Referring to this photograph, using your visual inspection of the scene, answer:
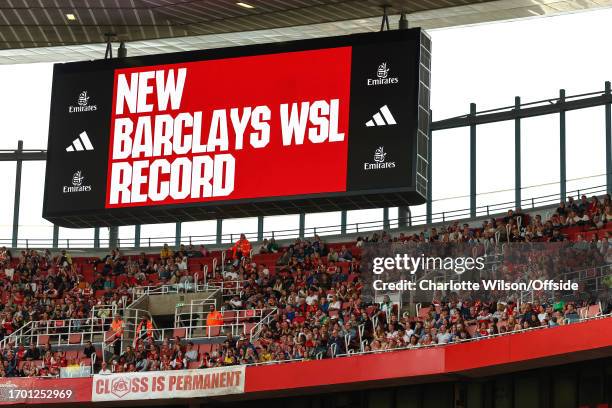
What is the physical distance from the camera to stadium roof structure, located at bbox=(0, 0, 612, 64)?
27.7m

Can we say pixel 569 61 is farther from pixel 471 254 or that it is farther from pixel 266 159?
pixel 471 254

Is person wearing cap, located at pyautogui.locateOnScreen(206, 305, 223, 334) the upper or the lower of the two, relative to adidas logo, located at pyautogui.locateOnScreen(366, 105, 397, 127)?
lower

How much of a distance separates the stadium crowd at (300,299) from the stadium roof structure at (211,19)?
15.3ft

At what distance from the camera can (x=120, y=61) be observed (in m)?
28.3

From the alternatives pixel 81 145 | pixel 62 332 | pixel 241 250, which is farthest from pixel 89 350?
pixel 241 250

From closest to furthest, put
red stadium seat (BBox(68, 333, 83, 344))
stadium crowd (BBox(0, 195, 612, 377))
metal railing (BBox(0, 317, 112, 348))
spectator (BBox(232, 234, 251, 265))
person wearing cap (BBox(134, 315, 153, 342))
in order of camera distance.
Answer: stadium crowd (BBox(0, 195, 612, 377)), person wearing cap (BBox(134, 315, 153, 342)), metal railing (BBox(0, 317, 112, 348)), red stadium seat (BBox(68, 333, 83, 344)), spectator (BBox(232, 234, 251, 265))

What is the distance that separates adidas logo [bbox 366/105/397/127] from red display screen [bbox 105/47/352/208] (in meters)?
0.62

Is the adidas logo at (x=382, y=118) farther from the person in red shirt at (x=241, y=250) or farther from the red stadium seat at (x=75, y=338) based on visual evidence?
the red stadium seat at (x=75, y=338)

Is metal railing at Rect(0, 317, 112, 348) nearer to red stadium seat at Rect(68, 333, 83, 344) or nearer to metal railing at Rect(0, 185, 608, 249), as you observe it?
red stadium seat at Rect(68, 333, 83, 344)

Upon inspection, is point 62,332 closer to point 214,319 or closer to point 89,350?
point 89,350

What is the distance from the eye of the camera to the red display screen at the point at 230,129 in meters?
26.3

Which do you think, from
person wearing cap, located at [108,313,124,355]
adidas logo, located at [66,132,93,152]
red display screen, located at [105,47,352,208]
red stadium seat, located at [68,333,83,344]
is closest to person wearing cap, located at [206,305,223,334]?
person wearing cap, located at [108,313,124,355]

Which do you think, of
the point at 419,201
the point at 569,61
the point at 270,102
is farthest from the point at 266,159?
the point at 569,61

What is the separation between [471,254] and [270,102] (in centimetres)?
728
